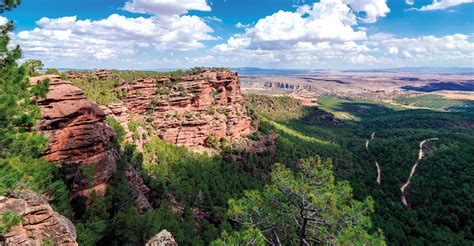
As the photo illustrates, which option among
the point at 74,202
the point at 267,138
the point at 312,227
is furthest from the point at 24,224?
the point at 267,138

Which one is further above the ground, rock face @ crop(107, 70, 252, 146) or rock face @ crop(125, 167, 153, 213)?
rock face @ crop(107, 70, 252, 146)

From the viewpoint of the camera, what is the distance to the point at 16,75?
1819 cm

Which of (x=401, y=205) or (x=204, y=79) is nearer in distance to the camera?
(x=401, y=205)

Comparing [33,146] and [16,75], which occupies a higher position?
[16,75]

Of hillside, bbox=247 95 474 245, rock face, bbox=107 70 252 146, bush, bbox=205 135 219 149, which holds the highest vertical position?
rock face, bbox=107 70 252 146

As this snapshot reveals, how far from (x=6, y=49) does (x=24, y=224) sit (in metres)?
11.1

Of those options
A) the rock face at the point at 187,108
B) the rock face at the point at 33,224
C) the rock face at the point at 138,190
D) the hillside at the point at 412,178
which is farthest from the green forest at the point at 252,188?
the rock face at the point at 187,108

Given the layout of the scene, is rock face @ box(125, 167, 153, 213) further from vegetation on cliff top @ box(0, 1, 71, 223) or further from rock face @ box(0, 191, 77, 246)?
rock face @ box(0, 191, 77, 246)

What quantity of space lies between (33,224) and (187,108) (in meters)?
52.7

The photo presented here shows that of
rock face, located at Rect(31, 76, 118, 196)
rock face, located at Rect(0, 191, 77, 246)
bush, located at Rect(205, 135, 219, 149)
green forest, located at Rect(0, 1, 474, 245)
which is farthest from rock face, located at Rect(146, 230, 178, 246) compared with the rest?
bush, located at Rect(205, 135, 219, 149)

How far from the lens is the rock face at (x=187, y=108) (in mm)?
61188

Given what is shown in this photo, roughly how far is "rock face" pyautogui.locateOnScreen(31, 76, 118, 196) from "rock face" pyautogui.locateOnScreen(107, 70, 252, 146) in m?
21.5

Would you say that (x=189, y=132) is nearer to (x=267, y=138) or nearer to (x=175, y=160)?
(x=175, y=160)

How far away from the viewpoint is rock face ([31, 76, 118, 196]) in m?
27.5
